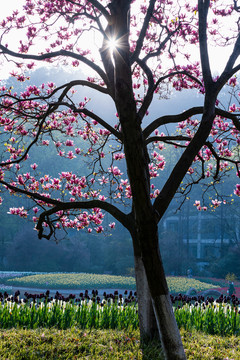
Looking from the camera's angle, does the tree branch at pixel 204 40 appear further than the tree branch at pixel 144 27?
No

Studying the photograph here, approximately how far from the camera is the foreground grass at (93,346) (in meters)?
5.69

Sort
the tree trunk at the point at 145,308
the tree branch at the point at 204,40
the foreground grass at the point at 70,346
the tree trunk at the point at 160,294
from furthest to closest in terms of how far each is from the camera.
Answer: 1. the tree trunk at the point at 145,308
2. the tree branch at the point at 204,40
3. the foreground grass at the point at 70,346
4. the tree trunk at the point at 160,294

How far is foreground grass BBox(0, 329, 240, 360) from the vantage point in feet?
18.7

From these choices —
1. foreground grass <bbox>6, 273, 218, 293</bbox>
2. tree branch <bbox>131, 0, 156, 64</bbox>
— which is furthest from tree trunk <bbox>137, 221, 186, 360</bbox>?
foreground grass <bbox>6, 273, 218, 293</bbox>

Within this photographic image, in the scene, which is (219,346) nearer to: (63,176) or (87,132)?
(63,176)

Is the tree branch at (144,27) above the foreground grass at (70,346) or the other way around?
above

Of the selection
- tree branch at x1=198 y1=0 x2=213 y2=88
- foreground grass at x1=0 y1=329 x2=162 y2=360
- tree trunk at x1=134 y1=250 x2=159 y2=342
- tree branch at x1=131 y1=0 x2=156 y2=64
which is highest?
tree branch at x1=131 y1=0 x2=156 y2=64

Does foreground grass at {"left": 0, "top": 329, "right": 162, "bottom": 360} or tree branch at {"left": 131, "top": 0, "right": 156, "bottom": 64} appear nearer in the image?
foreground grass at {"left": 0, "top": 329, "right": 162, "bottom": 360}

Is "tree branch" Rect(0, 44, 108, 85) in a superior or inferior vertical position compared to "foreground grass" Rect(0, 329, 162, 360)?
superior

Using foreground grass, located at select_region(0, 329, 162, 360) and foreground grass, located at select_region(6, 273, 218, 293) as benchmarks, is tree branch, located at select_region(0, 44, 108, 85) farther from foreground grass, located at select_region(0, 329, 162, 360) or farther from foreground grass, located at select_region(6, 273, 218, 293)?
foreground grass, located at select_region(6, 273, 218, 293)

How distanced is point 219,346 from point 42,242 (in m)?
25.4

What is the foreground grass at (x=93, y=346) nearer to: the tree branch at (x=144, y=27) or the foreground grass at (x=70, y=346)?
the foreground grass at (x=70, y=346)

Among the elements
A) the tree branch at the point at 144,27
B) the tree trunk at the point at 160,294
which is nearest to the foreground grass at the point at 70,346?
the tree trunk at the point at 160,294

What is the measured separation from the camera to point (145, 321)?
21.5 feet
